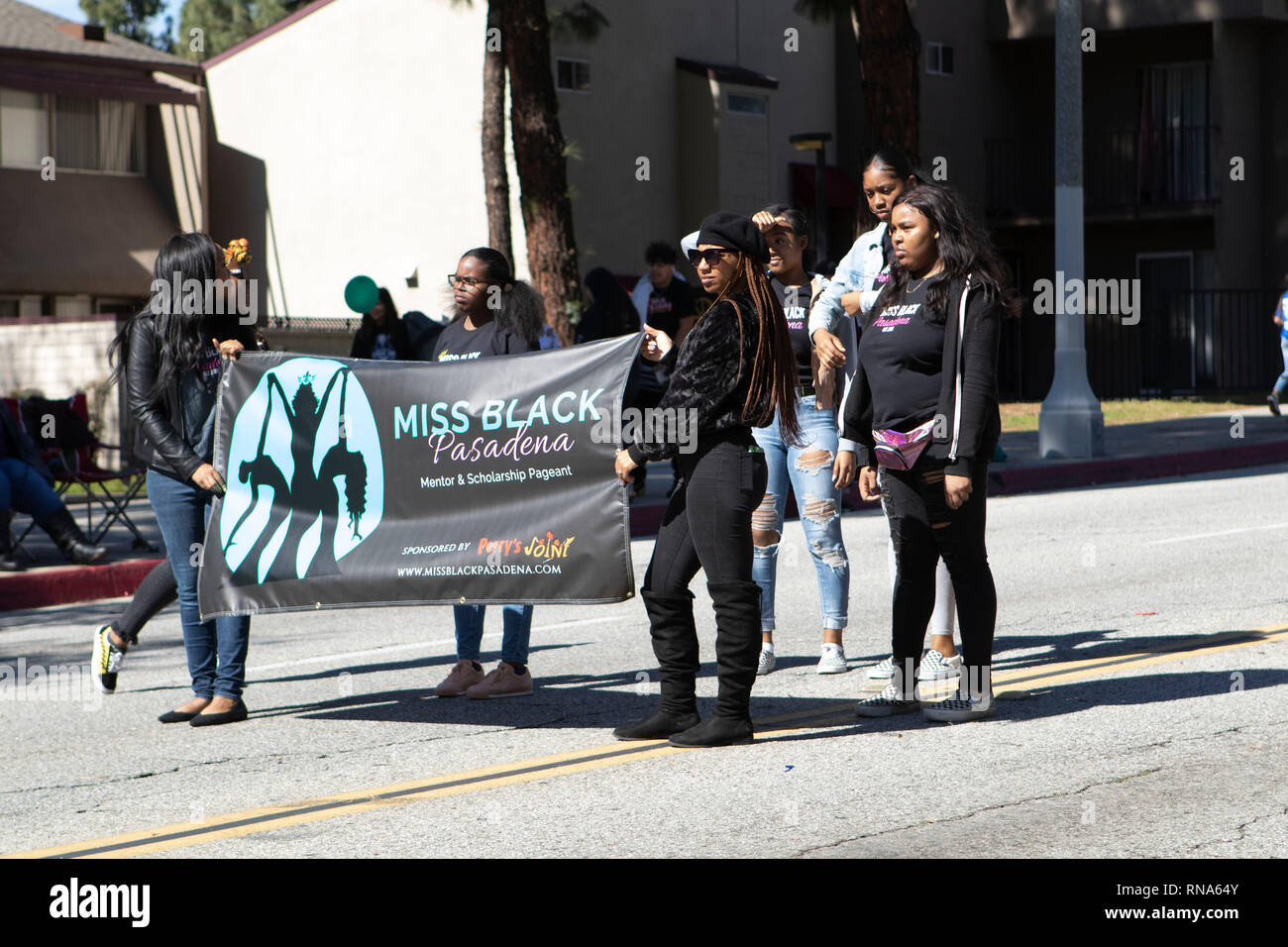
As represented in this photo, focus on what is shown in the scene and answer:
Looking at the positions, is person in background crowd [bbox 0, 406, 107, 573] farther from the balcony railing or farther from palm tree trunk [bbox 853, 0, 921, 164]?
the balcony railing

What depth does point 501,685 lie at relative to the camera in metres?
7.63

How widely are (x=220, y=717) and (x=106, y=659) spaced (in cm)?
89

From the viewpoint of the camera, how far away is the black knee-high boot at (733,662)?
6.23 m

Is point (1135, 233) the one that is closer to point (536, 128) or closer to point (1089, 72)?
point (1089, 72)

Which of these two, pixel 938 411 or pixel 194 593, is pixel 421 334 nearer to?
pixel 194 593

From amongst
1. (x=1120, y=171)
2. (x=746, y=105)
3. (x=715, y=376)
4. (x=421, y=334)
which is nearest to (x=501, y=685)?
(x=715, y=376)

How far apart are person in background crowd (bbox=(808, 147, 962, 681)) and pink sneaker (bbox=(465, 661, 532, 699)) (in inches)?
65.3

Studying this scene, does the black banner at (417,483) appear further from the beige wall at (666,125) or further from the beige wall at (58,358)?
the beige wall at (666,125)

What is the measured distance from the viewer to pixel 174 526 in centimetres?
724

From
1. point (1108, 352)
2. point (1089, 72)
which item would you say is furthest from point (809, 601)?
point (1089, 72)

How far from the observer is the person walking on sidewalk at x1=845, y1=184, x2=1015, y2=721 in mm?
6332

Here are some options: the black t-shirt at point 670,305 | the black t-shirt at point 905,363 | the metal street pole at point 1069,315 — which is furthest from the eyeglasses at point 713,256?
the metal street pole at point 1069,315
